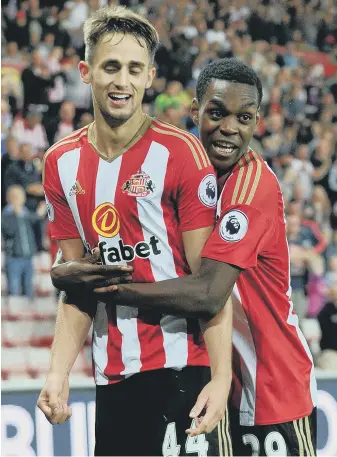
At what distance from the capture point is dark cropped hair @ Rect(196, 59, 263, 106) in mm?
3223

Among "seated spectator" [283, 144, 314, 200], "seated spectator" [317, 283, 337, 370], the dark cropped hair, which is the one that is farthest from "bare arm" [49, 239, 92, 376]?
"seated spectator" [283, 144, 314, 200]

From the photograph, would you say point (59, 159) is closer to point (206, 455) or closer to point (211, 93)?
point (211, 93)

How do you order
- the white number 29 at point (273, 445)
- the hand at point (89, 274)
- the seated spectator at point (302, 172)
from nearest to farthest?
the hand at point (89, 274) < the white number 29 at point (273, 445) < the seated spectator at point (302, 172)

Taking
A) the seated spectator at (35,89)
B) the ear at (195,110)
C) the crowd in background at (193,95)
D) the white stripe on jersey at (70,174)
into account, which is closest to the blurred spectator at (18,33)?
the crowd in background at (193,95)

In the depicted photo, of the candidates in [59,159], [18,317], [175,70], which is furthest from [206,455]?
[175,70]

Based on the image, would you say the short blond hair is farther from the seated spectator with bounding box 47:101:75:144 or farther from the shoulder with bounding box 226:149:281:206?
the seated spectator with bounding box 47:101:75:144

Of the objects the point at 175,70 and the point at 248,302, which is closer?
the point at 248,302

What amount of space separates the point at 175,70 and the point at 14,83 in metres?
2.89

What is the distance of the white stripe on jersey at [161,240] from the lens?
9.46ft

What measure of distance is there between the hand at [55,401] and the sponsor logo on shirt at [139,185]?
2.25 feet

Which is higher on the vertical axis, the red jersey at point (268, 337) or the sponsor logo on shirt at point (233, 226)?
the sponsor logo on shirt at point (233, 226)

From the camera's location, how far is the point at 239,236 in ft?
9.70

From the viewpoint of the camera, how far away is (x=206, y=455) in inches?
117

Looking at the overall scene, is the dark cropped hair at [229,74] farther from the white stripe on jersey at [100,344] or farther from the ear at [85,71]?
the white stripe on jersey at [100,344]
